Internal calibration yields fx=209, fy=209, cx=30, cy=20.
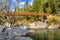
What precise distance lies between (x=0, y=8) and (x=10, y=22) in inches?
70.5

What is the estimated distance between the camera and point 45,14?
2359 centimetres

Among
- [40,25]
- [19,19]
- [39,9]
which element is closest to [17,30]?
[40,25]

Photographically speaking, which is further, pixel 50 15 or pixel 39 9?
pixel 39 9

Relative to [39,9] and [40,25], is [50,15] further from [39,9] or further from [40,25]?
[40,25]

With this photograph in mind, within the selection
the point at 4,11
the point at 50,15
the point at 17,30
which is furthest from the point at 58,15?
the point at 17,30

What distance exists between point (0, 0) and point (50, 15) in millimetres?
6420

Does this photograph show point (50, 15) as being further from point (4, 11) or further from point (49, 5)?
point (4, 11)

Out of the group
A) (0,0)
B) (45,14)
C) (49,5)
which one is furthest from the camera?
(49,5)

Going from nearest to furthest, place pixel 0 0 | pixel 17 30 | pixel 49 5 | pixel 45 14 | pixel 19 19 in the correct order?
1. pixel 17 30
2. pixel 0 0
3. pixel 19 19
4. pixel 45 14
5. pixel 49 5

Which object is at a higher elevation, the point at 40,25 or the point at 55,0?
the point at 55,0

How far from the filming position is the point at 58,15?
24062mm

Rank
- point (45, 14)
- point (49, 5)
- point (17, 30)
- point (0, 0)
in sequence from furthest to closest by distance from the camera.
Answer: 1. point (49, 5)
2. point (45, 14)
3. point (0, 0)
4. point (17, 30)

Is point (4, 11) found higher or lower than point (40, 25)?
higher

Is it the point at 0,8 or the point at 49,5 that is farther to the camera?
the point at 49,5
